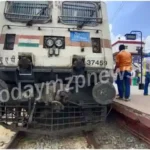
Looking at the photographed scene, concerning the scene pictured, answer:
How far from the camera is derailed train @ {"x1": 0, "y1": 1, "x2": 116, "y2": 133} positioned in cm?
487

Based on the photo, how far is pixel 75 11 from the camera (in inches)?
225

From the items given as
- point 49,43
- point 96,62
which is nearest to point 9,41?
point 49,43

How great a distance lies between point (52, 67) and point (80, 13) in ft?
4.65

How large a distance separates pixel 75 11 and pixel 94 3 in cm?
48

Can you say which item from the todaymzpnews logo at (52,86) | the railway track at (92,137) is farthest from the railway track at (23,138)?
the todaymzpnews logo at (52,86)

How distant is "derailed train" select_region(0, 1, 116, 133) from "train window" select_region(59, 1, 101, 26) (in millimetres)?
21

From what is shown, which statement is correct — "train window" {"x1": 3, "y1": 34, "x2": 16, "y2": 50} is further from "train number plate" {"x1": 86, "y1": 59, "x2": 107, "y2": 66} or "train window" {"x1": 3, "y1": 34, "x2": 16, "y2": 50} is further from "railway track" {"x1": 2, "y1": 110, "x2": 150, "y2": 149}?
"railway track" {"x1": 2, "y1": 110, "x2": 150, "y2": 149}

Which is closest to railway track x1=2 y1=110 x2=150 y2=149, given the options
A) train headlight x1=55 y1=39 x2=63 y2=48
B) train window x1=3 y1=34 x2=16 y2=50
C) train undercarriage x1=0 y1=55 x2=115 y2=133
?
train undercarriage x1=0 y1=55 x2=115 y2=133

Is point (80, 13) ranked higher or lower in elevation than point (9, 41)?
higher

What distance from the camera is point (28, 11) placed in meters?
5.54

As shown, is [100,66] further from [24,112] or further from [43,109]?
[24,112]

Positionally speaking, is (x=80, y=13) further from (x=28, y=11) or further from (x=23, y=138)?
(x=23, y=138)

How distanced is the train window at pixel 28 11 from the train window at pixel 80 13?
338mm

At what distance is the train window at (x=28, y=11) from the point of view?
17.8ft
